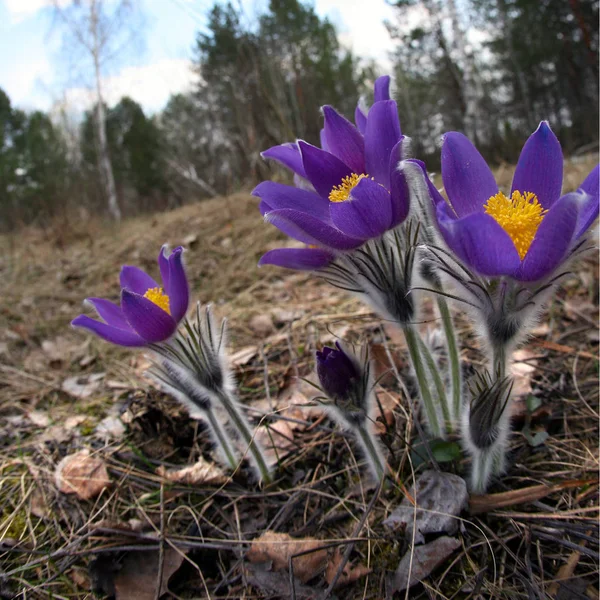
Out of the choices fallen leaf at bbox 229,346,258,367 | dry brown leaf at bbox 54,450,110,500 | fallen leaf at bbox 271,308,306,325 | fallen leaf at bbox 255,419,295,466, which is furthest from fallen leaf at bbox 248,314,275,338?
dry brown leaf at bbox 54,450,110,500

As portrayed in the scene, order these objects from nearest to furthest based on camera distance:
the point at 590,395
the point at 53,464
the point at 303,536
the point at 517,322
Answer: the point at 517,322
the point at 303,536
the point at 590,395
the point at 53,464

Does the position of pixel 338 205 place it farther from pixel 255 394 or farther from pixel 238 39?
pixel 238 39

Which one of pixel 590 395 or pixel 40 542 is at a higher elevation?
pixel 40 542

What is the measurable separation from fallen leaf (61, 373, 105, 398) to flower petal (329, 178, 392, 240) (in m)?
1.59

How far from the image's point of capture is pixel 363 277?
39.6 inches

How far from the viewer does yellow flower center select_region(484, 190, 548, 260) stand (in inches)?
30.9

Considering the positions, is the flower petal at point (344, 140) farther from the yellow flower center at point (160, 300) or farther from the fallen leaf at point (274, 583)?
the fallen leaf at point (274, 583)

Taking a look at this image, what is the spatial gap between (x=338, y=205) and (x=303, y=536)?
81cm

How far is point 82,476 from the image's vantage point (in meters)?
1.35

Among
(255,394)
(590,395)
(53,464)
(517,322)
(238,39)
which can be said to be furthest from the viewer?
(238,39)

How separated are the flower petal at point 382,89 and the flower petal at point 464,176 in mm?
200

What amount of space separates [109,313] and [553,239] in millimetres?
1095

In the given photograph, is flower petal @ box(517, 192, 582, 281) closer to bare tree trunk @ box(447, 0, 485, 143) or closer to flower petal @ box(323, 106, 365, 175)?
flower petal @ box(323, 106, 365, 175)

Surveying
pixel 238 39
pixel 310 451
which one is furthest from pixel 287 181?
pixel 310 451
